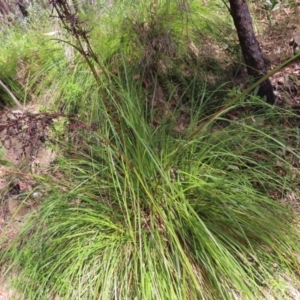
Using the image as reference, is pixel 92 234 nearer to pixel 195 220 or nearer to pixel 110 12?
pixel 195 220

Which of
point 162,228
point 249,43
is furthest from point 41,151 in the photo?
point 249,43

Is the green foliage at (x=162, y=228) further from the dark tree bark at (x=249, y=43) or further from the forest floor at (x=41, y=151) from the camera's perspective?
the dark tree bark at (x=249, y=43)

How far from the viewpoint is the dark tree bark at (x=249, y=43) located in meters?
2.57

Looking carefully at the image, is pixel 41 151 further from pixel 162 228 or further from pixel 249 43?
pixel 249 43

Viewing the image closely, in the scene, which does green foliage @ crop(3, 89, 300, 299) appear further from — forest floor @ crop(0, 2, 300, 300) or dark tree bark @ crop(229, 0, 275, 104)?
dark tree bark @ crop(229, 0, 275, 104)

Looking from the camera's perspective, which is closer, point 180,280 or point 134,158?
point 180,280

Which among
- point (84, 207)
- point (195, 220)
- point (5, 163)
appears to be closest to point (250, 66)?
point (195, 220)

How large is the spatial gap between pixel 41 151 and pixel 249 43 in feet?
6.32

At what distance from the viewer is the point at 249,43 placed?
8.93ft

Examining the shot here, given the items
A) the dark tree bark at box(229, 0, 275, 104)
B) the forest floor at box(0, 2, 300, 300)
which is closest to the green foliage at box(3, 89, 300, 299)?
the forest floor at box(0, 2, 300, 300)

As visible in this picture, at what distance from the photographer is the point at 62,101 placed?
3.30 metres

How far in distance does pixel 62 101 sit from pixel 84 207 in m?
1.34

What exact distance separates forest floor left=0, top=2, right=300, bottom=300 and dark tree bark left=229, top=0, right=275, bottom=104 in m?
0.19

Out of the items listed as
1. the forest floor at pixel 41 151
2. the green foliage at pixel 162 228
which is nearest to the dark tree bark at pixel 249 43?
the forest floor at pixel 41 151
